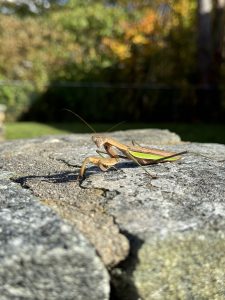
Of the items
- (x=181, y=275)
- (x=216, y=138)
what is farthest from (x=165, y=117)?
(x=181, y=275)

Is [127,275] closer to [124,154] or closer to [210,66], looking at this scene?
[124,154]

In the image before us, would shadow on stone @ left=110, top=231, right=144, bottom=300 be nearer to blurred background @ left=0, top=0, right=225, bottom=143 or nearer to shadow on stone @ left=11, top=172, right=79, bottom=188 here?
shadow on stone @ left=11, top=172, right=79, bottom=188

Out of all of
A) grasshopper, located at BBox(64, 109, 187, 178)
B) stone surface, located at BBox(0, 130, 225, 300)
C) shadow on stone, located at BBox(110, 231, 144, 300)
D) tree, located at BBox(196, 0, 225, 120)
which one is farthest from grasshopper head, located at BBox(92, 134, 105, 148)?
tree, located at BBox(196, 0, 225, 120)

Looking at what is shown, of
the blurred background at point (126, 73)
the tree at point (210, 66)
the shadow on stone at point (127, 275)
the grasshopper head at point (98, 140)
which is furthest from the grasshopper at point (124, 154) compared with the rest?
the tree at point (210, 66)

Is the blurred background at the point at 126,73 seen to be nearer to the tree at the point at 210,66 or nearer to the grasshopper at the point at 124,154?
the tree at the point at 210,66

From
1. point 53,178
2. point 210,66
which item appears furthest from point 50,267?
point 210,66

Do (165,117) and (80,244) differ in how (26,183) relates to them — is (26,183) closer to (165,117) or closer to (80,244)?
(80,244)
